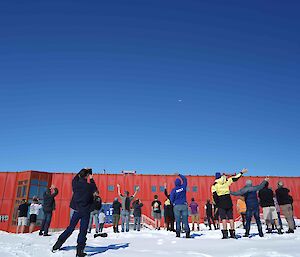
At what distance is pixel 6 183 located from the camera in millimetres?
22031

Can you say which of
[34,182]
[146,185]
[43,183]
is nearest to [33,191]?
[34,182]

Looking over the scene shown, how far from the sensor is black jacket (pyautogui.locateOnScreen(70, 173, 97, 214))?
15.5ft

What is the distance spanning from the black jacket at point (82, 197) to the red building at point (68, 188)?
57.9 feet

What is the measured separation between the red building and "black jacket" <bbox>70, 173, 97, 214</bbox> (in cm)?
1765

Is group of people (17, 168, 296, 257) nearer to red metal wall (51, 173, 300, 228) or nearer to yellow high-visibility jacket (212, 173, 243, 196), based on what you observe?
yellow high-visibility jacket (212, 173, 243, 196)

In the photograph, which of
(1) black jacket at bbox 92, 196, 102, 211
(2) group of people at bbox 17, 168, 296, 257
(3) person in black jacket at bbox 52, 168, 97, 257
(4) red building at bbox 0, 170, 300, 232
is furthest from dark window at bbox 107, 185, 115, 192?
(3) person in black jacket at bbox 52, 168, 97, 257

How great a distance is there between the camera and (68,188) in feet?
72.5

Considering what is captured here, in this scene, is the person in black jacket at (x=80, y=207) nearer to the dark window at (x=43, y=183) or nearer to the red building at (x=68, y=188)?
the red building at (x=68, y=188)

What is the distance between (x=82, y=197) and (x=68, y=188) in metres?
18.5

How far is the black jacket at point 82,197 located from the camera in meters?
4.73

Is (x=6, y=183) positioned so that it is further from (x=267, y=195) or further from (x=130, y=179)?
(x=267, y=195)

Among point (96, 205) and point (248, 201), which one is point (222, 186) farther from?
point (96, 205)

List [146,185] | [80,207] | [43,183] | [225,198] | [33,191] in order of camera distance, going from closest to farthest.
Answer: [80,207]
[225,198]
[33,191]
[43,183]
[146,185]

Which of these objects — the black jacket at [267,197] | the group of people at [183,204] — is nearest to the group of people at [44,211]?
the group of people at [183,204]
